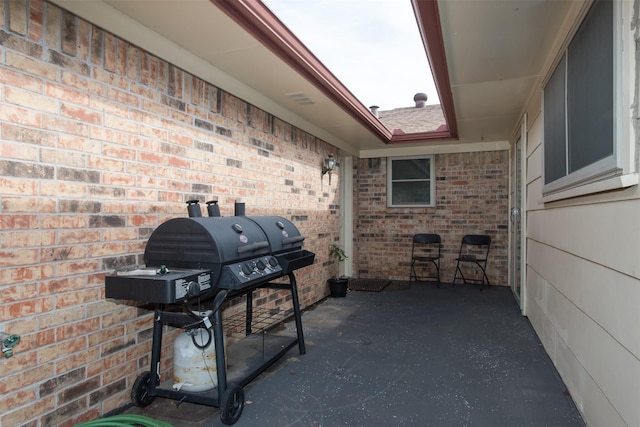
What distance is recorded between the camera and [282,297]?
14.4ft

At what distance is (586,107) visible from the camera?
2.10 meters

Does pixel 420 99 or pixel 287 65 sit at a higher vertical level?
pixel 420 99

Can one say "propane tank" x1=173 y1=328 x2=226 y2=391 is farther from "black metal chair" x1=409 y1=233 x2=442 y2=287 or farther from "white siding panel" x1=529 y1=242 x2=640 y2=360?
"black metal chair" x1=409 y1=233 x2=442 y2=287

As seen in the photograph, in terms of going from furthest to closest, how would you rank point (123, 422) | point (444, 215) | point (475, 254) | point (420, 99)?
point (420, 99) → point (444, 215) → point (475, 254) → point (123, 422)

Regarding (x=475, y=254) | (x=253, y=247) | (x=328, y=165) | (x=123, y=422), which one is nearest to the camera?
(x=123, y=422)

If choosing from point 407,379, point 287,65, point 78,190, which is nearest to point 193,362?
point 78,190

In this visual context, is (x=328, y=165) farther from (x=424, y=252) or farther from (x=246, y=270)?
Result: (x=246, y=270)

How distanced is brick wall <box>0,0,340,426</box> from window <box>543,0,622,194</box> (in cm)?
258

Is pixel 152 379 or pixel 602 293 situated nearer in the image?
pixel 602 293

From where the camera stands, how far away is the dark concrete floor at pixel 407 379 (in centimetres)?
236

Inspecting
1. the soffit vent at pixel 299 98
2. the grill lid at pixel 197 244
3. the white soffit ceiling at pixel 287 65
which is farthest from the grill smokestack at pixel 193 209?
the soffit vent at pixel 299 98

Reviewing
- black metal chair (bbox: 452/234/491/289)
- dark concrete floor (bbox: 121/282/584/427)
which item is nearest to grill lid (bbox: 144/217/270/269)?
dark concrete floor (bbox: 121/282/584/427)

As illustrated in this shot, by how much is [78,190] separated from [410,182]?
5.66 meters

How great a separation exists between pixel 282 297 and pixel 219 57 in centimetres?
258
